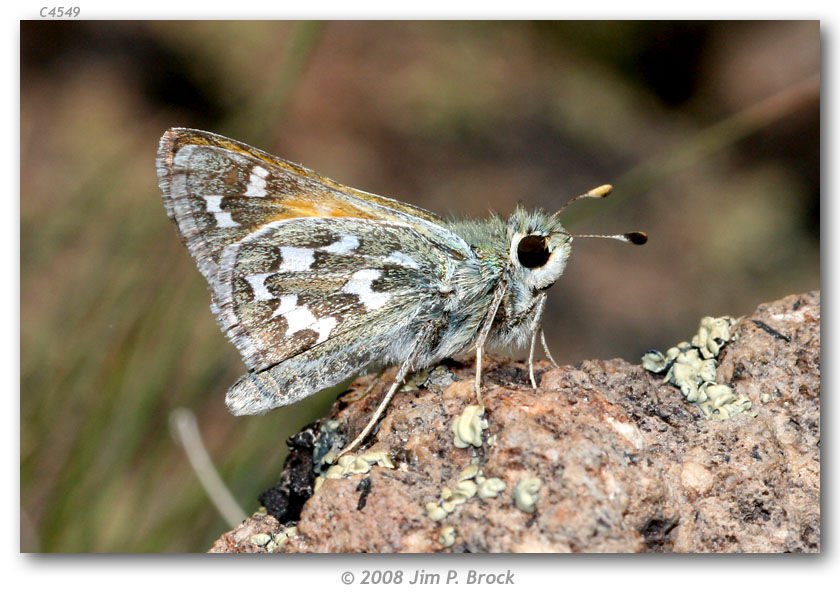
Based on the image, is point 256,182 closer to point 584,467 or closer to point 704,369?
point 584,467

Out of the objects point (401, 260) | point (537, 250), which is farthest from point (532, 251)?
point (401, 260)

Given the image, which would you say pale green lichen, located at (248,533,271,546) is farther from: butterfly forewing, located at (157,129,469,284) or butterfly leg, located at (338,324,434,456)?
butterfly forewing, located at (157,129,469,284)

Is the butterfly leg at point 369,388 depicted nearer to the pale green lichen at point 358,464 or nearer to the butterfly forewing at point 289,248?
the butterfly forewing at point 289,248

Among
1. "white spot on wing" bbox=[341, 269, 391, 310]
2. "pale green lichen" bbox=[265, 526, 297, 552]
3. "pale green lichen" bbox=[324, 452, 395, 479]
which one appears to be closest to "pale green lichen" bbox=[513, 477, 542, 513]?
"pale green lichen" bbox=[324, 452, 395, 479]

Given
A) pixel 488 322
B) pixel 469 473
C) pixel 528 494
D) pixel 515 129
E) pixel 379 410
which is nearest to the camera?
pixel 528 494

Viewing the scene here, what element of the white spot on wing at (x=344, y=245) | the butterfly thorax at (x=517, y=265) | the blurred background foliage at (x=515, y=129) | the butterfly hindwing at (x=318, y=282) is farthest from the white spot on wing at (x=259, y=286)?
the blurred background foliage at (x=515, y=129)

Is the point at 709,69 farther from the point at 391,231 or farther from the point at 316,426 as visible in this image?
the point at 316,426
